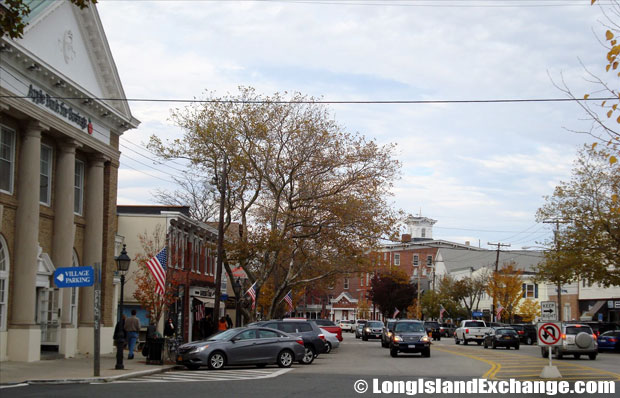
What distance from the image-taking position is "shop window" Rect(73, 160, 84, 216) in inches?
1252

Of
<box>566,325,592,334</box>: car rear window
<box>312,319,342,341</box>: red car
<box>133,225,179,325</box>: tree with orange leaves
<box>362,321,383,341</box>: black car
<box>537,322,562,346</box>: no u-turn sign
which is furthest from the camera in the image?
<box>362,321,383,341</box>: black car

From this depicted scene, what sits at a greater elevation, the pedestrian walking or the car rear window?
the pedestrian walking

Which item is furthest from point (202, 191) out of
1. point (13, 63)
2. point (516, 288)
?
point (13, 63)

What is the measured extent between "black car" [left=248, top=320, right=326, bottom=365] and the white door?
26.9ft

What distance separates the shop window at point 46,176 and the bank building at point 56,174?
4cm

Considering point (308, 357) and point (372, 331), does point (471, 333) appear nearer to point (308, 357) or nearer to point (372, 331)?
point (372, 331)

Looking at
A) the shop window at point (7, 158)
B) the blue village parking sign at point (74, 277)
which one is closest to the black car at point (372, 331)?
the shop window at point (7, 158)

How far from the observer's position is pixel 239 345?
82.4 feet

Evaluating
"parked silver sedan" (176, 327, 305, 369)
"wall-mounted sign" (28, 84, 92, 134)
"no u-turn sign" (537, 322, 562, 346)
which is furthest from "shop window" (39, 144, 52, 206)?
"no u-turn sign" (537, 322, 562, 346)

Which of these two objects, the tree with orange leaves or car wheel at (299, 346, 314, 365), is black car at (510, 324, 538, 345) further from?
car wheel at (299, 346, 314, 365)

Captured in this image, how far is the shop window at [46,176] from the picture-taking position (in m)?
28.7

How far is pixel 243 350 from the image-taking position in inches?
989

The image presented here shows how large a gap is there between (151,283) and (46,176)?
693 centimetres

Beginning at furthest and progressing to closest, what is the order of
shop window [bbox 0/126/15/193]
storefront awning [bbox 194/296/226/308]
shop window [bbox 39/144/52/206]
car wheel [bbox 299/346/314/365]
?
storefront awning [bbox 194/296/226/308], shop window [bbox 39/144/52/206], car wheel [bbox 299/346/314/365], shop window [bbox 0/126/15/193]
